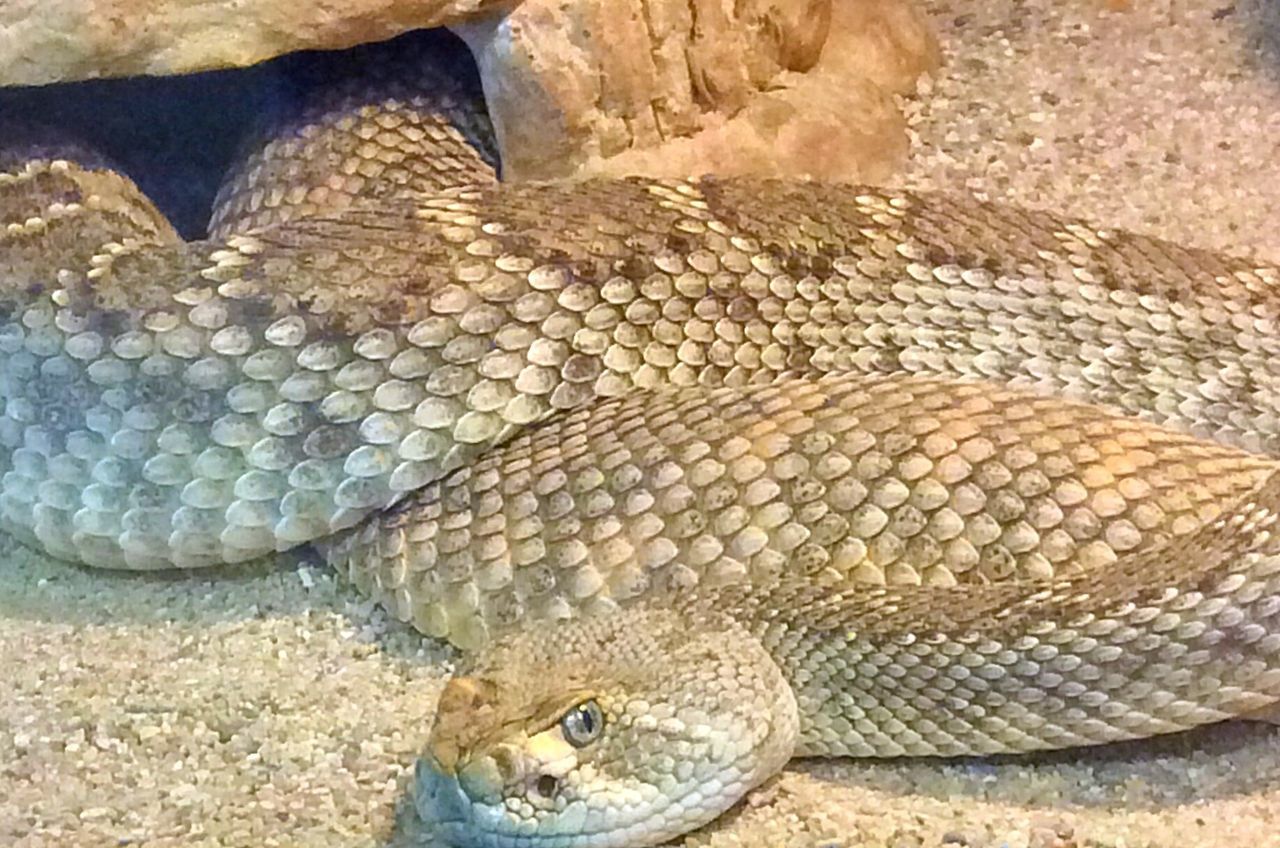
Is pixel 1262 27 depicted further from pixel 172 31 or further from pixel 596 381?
pixel 172 31

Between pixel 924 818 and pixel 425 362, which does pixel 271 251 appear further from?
pixel 924 818

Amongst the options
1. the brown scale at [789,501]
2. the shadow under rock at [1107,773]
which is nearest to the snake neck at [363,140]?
the brown scale at [789,501]

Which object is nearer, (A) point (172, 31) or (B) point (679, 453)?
(B) point (679, 453)

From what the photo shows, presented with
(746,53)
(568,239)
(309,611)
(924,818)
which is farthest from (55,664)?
(746,53)

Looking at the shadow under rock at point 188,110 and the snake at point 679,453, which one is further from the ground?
the shadow under rock at point 188,110

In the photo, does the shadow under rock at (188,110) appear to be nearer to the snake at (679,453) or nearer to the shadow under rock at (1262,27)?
the snake at (679,453)

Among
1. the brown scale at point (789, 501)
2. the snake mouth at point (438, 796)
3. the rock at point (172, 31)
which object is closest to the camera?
the snake mouth at point (438, 796)

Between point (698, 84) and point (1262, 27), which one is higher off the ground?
point (698, 84)

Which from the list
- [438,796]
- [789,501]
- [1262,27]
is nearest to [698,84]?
[789,501]
